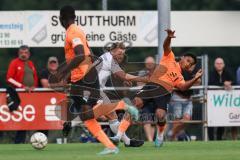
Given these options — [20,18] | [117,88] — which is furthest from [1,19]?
[117,88]

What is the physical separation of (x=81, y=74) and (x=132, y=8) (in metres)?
33.2

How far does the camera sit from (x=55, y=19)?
95.5ft

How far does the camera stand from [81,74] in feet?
64.3

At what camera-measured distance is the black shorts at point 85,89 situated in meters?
19.8

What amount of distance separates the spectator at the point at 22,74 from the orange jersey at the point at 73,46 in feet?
23.1

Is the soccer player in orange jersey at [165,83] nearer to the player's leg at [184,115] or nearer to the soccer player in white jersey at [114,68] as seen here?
the soccer player in white jersey at [114,68]

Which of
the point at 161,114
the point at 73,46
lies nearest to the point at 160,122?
the point at 161,114

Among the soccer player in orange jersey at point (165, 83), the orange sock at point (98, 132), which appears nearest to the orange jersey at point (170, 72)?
the soccer player in orange jersey at point (165, 83)

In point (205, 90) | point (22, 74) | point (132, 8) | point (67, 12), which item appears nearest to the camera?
point (67, 12)

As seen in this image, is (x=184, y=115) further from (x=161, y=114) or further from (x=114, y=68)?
(x=114, y=68)

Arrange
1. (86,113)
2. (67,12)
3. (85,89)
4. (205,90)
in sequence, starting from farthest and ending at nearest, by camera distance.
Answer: (205,90) → (85,89) → (67,12) → (86,113)

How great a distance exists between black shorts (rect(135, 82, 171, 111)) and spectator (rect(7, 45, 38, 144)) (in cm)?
271

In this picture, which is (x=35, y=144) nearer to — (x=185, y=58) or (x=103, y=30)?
(x=185, y=58)

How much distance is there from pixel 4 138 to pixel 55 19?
3311 millimetres
